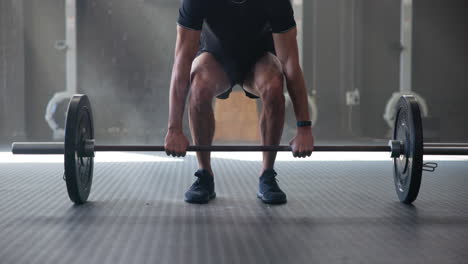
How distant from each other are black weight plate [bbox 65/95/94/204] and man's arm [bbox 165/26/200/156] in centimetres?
31

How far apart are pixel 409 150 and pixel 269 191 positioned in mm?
518

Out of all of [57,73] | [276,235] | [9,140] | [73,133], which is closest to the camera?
[276,235]

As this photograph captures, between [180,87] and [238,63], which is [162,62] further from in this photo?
[180,87]

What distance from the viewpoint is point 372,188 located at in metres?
2.24

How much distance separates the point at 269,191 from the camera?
1.91 metres

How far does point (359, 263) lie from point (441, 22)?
493 cm

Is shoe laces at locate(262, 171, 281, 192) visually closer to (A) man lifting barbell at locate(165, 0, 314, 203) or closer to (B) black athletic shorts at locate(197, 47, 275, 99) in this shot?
(A) man lifting barbell at locate(165, 0, 314, 203)

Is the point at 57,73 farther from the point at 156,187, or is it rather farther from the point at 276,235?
the point at 276,235

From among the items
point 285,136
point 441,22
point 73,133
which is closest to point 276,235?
point 73,133

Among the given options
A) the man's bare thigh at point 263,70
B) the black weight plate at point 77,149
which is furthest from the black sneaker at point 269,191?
the black weight plate at point 77,149

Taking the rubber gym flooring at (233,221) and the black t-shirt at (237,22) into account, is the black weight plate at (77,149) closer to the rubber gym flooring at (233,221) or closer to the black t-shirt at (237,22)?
the rubber gym flooring at (233,221)

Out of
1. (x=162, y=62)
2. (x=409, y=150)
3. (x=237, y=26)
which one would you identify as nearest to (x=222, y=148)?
(x=237, y=26)

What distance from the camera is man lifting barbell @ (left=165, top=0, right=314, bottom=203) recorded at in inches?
70.8

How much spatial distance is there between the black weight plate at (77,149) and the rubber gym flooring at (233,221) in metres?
0.07
